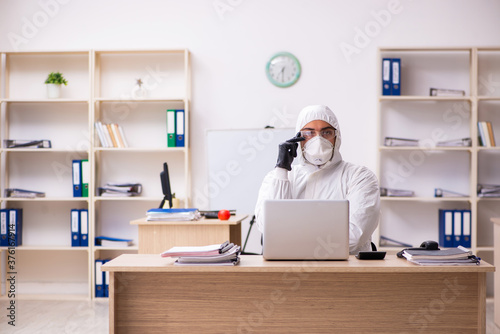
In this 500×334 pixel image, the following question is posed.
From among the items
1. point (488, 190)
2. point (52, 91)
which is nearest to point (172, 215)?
point (52, 91)

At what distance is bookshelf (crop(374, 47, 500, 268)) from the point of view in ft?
15.6

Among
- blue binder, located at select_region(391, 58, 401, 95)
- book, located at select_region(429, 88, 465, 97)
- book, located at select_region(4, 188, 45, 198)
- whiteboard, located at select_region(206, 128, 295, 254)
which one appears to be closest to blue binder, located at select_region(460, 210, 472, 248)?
book, located at select_region(429, 88, 465, 97)

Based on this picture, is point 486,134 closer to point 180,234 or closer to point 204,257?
point 180,234

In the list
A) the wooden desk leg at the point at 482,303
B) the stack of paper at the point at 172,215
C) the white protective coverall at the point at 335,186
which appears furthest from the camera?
the stack of paper at the point at 172,215

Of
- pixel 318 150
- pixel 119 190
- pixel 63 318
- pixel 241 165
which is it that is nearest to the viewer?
Result: pixel 318 150

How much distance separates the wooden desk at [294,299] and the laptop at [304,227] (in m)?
0.05

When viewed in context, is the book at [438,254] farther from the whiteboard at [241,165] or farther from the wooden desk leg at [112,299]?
the whiteboard at [241,165]

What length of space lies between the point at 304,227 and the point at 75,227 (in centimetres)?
337

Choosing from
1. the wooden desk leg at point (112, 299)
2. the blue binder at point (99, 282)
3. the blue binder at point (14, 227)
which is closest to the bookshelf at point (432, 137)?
the blue binder at point (99, 282)

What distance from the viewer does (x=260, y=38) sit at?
4.89m

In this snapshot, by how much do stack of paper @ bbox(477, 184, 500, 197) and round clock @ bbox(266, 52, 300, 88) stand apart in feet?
6.22

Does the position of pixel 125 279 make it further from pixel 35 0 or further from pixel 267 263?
pixel 35 0

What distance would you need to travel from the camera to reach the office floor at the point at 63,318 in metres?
3.77

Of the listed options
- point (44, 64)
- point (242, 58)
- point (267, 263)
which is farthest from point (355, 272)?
point (44, 64)
